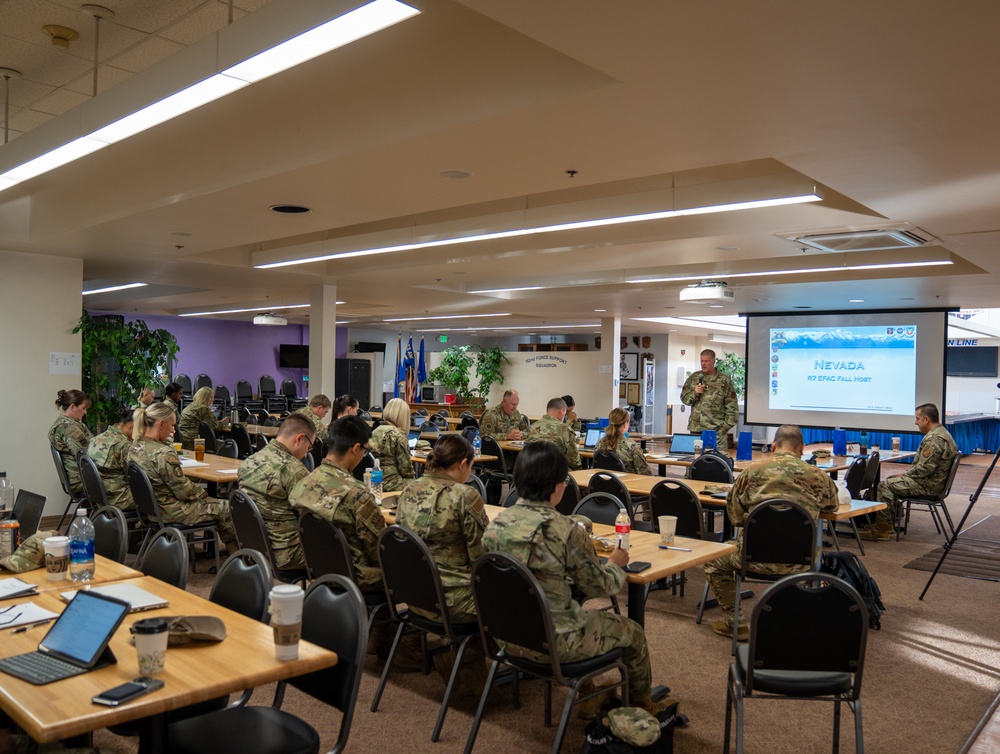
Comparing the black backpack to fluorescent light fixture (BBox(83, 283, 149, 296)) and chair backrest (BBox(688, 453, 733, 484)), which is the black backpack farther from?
fluorescent light fixture (BBox(83, 283, 149, 296))

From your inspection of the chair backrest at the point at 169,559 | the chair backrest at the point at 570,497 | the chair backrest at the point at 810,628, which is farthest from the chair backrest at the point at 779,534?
the chair backrest at the point at 169,559

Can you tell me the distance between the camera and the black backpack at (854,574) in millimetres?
5234

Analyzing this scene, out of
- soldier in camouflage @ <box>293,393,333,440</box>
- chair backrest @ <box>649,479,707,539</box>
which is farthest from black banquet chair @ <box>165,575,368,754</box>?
soldier in camouflage @ <box>293,393,333,440</box>

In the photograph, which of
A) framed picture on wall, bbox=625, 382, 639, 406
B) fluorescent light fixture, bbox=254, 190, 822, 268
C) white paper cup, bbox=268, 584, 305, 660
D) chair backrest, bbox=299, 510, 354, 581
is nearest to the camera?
white paper cup, bbox=268, 584, 305, 660

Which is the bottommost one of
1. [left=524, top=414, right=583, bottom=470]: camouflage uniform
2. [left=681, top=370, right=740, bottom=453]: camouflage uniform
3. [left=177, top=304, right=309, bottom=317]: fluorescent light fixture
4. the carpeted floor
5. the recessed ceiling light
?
the carpeted floor

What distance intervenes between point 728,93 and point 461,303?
10340mm

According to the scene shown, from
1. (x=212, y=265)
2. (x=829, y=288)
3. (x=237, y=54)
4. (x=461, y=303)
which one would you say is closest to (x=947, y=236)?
(x=829, y=288)

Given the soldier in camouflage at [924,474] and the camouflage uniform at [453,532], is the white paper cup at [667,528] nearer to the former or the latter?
the camouflage uniform at [453,532]

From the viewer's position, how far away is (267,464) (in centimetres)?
488

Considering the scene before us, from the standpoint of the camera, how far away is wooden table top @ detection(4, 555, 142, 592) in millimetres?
3186

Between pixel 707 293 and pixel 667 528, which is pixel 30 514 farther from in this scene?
pixel 707 293

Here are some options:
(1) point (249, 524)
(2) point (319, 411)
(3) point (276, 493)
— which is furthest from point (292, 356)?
(1) point (249, 524)

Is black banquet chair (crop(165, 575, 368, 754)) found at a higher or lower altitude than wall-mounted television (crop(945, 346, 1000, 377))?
lower

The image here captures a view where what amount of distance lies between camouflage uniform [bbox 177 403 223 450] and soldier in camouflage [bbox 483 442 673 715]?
757cm
